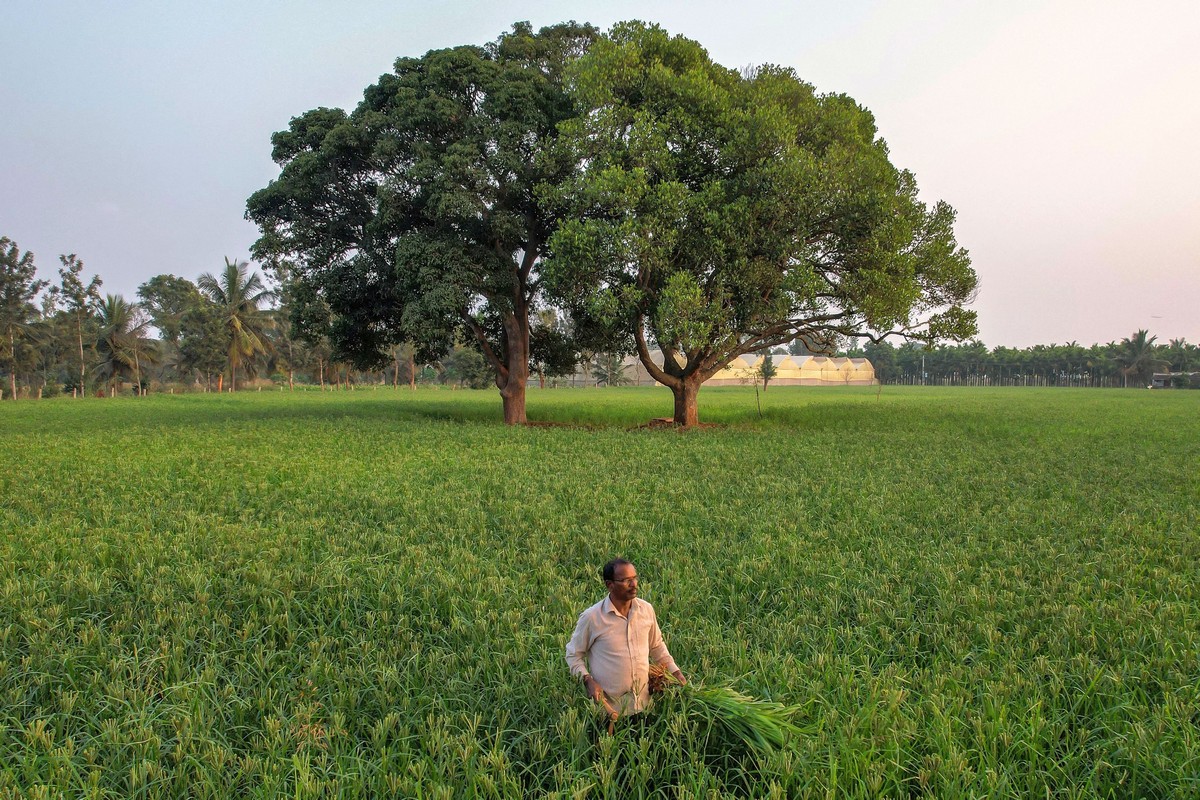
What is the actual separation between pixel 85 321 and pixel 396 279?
48.8 m

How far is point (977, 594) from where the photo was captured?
5836 millimetres

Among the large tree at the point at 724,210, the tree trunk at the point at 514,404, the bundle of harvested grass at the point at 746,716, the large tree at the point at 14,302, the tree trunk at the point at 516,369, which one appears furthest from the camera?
the large tree at the point at 14,302

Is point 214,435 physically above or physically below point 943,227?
below

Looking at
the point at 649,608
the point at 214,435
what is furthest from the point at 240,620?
the point at 214,435

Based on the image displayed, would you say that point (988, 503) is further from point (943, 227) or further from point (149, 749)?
point (943, 227)

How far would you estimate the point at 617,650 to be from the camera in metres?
3.57

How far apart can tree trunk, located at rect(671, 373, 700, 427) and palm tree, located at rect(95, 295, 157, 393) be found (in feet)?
173

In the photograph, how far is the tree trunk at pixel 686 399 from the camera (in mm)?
24016

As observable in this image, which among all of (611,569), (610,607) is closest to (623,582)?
(611,569)

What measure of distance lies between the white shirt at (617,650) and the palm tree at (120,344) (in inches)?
2570

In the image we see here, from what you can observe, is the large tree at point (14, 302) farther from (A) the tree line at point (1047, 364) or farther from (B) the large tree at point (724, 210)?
(A) the tree line at point (1047, 364)

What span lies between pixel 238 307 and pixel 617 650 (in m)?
64.2

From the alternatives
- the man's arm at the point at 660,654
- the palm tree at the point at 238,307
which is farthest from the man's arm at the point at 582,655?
the palm tree at the point at 238,307

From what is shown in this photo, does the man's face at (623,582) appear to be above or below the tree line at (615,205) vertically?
below
